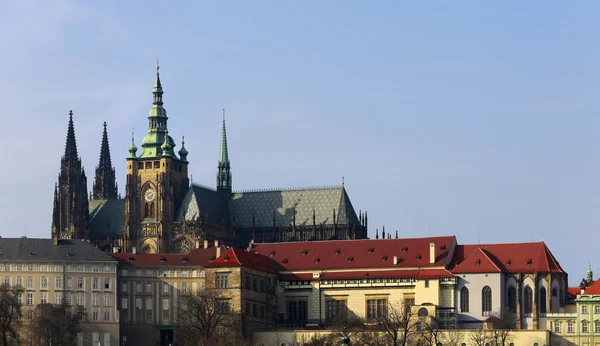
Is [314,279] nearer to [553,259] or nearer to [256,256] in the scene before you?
[256,256]

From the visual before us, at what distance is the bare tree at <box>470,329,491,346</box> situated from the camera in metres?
175

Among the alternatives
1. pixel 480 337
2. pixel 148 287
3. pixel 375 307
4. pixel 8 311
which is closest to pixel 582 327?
pixel 480 337

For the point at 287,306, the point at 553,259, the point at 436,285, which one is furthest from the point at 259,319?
the point at 553,259

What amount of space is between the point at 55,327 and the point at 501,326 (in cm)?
4440

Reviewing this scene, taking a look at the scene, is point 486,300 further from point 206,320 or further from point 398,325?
point 206,320

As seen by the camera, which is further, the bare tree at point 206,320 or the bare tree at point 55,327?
the bare tree at point 206,320

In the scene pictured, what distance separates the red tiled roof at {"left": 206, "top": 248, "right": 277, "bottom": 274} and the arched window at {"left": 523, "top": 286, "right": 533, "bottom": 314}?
28.1m

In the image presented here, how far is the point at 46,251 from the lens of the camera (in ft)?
619

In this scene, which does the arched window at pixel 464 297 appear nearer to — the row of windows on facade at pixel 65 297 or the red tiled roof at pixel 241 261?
the red tiled roof at pixel 241 261

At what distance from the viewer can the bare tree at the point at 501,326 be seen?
174 meters

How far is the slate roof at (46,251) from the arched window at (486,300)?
39.5m

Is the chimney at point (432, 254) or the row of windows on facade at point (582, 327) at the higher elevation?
the chimney at point (432, 254)

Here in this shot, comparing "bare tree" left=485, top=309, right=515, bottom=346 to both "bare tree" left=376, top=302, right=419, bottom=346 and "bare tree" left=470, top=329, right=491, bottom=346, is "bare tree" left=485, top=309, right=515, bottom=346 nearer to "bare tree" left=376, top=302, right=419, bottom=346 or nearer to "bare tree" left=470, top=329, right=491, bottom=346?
"bare tree" left=470, top=329, right=491, bottom=346

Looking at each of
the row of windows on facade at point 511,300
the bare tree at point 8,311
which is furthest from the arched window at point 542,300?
the bare tree at point 8,311
